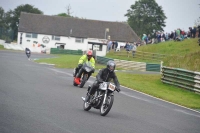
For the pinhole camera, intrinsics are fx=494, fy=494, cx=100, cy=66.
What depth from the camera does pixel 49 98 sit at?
644 inches

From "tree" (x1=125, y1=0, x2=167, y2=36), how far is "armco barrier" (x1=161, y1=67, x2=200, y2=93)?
85.1 meters

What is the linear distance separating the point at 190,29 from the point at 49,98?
3623cm

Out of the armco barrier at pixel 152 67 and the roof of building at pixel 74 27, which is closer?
the armco barrier at pixel 152 67

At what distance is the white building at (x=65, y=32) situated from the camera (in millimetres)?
98688

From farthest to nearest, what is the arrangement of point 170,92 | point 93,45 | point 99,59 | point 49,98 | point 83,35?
point 83,35 → point 93,45 → point 99,59 → point 170,92 → point 49,98

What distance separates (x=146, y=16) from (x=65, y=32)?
25231 millimetres

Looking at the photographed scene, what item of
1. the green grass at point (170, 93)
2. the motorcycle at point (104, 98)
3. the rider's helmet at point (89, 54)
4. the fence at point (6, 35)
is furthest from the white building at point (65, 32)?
the motorcycle at point (104, 98)

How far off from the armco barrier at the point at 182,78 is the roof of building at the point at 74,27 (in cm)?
6814

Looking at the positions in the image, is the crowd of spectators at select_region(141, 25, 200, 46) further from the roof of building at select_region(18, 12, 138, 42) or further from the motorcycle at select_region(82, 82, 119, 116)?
the roof of building at select_region(18, 12, 138, 42)

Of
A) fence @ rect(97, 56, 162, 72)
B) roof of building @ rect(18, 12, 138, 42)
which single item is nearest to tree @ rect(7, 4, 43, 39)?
roof of building @ rect(18, 12, 138, 42)

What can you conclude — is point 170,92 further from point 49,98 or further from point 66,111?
point 66,111

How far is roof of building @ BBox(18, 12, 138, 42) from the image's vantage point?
9950 cm

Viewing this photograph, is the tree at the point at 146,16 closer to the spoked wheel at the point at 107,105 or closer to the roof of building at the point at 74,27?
the roof of building at the point at 74,27

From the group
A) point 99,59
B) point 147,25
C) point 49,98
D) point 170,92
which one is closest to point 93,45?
point 99,59
